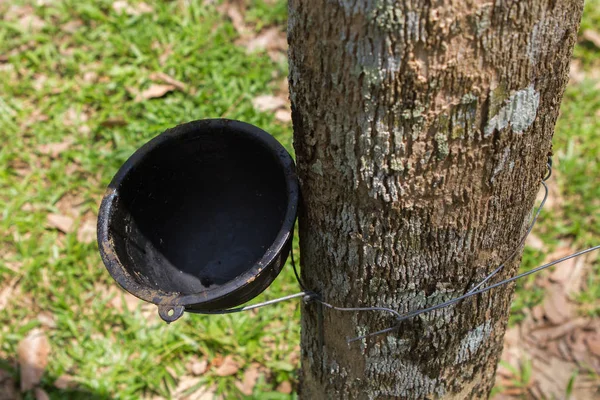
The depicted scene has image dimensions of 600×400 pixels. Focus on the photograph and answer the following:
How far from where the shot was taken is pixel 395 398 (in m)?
1.78

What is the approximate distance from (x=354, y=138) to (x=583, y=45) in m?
3.58

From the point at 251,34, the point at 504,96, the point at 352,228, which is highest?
the point at 504,96

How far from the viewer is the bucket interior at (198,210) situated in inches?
67.9

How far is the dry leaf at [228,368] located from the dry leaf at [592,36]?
341cm

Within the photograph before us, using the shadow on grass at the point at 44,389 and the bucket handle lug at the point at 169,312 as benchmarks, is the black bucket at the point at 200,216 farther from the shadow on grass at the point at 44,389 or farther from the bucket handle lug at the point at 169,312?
the shadow on grass at the point at 44,389

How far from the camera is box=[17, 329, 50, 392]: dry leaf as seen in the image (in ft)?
9.04

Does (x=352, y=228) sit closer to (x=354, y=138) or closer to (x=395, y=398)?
(x=354, y=138)

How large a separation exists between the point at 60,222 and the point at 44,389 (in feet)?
3.24

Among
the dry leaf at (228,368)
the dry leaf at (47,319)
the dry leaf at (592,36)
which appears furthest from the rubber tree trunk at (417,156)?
the dry leaf at (592,36)

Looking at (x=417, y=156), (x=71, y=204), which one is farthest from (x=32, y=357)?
(x=417, y=156)

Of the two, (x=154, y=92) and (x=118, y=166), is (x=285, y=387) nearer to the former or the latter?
(x=118, y=166)

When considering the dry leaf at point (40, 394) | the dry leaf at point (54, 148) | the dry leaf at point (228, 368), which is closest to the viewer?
the dry leaf at point (40, 394)

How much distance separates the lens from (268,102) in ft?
12.2

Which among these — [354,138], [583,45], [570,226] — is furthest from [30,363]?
[583,45]
